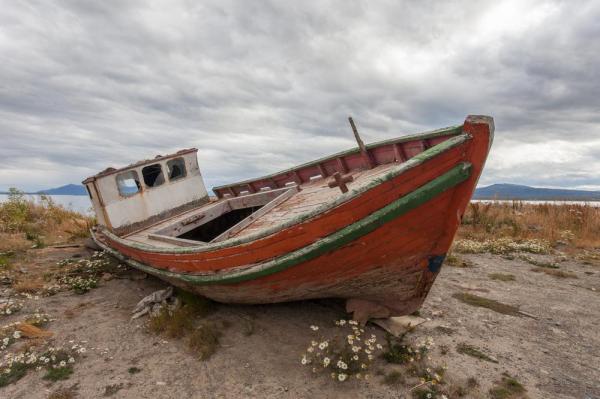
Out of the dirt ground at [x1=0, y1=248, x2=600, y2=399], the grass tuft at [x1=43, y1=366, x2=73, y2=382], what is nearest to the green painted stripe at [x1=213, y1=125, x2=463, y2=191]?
the dirt ground at [x1=0, y1=248, x2=600, y2=399]

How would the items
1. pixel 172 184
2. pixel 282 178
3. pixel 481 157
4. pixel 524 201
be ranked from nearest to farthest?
pixel 481 157
pixel 282 178
pixel 172 184
pixel 524 201

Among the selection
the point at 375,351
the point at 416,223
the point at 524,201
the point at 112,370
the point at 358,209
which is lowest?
Answer: the point at 524,201

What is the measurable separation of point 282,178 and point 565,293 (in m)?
6.31

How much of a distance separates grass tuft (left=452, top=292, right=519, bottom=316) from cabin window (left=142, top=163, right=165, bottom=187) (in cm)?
742

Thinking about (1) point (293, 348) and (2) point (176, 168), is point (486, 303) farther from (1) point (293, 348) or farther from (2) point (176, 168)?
(2) point (176, 168)

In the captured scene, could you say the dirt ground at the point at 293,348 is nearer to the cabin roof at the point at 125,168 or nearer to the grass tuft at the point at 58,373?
the grass tuft at the point at 58,373

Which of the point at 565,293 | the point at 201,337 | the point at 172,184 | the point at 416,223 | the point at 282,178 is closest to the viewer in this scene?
the point at 416,223

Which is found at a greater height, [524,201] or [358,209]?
[358,209]

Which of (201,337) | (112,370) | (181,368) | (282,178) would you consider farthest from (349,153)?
(112,370)

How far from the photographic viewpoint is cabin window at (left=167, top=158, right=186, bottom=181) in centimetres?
917

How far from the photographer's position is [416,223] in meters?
3.73

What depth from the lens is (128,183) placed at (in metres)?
8.55

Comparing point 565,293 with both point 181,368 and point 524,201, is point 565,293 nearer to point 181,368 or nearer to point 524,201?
point 181,368

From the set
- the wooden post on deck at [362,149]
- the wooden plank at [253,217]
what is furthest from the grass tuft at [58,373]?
the wooden post on deck at [362,149]
